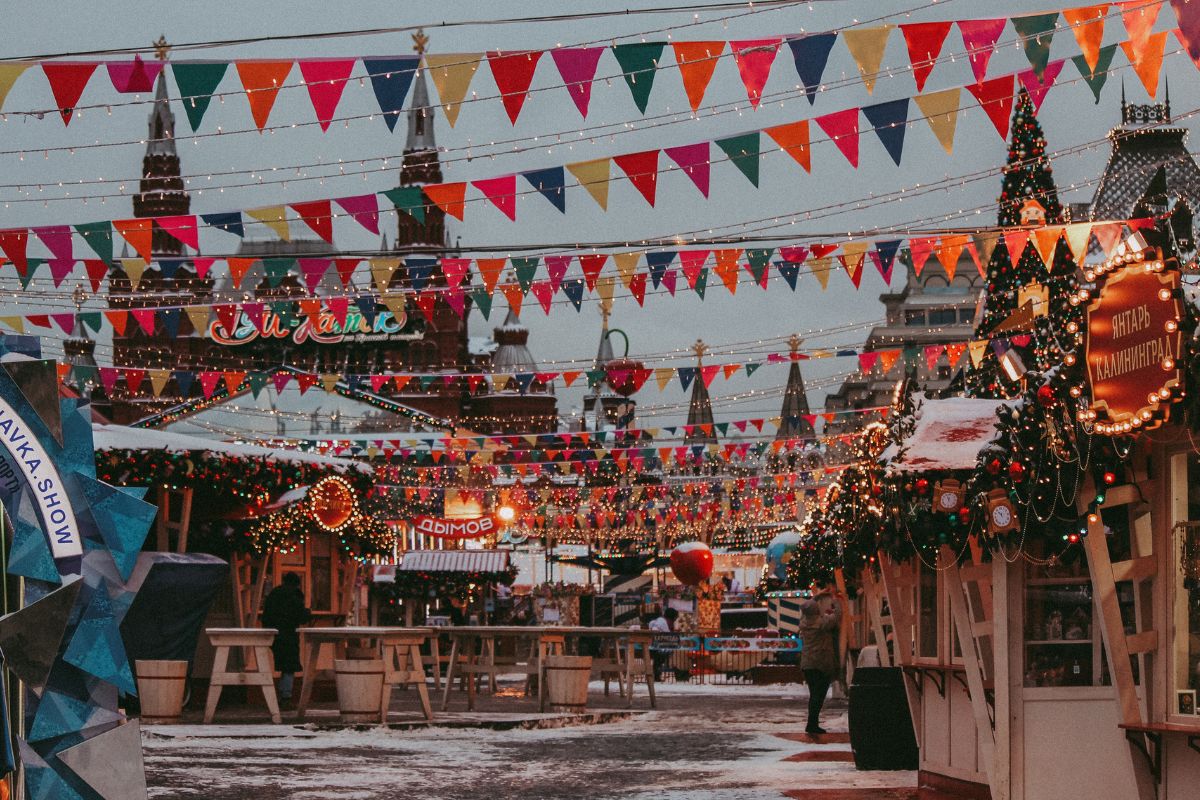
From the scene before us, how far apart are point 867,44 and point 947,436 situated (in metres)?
2.51

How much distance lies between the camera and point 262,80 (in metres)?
10.6

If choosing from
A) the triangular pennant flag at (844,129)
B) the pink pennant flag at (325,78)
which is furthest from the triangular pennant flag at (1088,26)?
the pink pennant flag at (325,78)

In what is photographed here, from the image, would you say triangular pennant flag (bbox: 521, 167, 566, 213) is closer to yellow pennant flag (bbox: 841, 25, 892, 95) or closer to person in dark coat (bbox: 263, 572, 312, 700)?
yellow pennant flag (bbox: 841, 25, 892, 95)

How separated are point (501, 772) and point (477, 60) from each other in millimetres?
5400

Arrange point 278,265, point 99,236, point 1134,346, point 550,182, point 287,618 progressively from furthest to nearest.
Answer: point 287,618 → point 278,265 → point 99,236 → point 550,182 → point 1134,346

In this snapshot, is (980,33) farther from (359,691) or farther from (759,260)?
(359,691)

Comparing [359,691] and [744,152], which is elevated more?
[744,152]

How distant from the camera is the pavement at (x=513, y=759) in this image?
11.3 metres

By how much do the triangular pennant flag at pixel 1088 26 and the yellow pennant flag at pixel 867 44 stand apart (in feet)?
4.03

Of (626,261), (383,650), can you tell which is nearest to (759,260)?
(626,261)

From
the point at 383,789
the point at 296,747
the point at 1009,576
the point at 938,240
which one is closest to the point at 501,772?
the point at 383,789

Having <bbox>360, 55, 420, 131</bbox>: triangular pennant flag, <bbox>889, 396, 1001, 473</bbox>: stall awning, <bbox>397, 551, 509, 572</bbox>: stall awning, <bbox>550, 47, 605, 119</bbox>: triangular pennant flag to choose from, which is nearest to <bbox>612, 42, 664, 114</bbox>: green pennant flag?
<bbox>550, 47, 605, 119</bbox>: triangular pennant flag

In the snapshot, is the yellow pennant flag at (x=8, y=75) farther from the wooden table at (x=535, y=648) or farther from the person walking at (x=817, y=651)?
the wooden table at (x=535, y=648)

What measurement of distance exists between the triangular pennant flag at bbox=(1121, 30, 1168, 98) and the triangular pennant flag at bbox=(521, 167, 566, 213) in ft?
14.5
